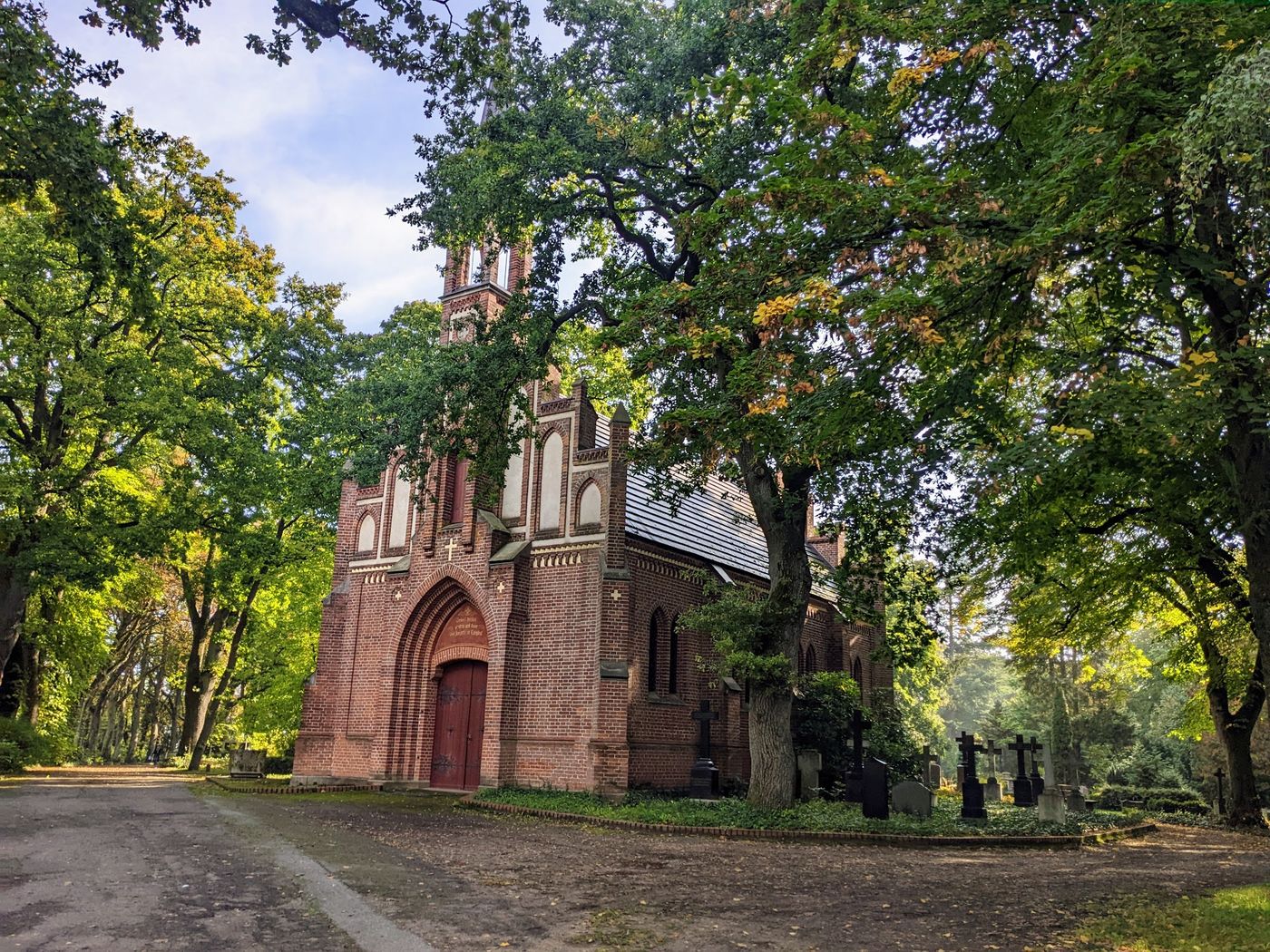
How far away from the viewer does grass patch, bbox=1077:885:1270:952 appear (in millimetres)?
6422

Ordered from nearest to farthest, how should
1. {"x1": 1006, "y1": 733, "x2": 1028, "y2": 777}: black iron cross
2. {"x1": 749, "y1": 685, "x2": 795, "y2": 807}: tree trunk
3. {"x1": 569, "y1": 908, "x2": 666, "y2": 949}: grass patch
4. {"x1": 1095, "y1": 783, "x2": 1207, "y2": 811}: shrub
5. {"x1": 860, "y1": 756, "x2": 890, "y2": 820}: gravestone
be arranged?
{"x1": 569, "y1": 908, "x2": 666, "y2": 949}: grass patch
{"x1": 860, "y1": 756, "x2": 890, "y2": 820}: gravestone
{"x1": 749, "y1": 685, "x2": 795, "y2": 807}: tree trunk
{"x1": 1006, "y1": 733, "x2": 1028, "y2": 777}: black iron cross
{"x1": 1095, "y1": 783, "x2": 1207, "y2": 811}: shrub

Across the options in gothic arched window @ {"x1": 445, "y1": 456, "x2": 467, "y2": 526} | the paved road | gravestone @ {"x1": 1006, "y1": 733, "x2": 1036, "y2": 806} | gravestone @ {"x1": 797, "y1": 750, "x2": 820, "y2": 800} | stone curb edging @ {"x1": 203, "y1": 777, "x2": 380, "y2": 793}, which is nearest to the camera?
the paved road

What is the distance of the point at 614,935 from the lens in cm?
638

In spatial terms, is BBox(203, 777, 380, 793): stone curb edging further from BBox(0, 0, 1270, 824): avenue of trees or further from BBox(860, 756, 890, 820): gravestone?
BBox(860, 756, 890, 820): gravestone

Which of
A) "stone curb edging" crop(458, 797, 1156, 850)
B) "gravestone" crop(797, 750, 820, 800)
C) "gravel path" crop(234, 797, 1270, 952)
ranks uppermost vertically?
"gravestone" crop(797, 750, 820, 800)

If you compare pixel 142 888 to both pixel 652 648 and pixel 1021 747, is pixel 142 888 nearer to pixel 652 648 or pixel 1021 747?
pixel 652 648

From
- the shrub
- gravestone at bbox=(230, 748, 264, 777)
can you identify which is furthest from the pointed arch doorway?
the shrub

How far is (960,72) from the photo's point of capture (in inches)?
396

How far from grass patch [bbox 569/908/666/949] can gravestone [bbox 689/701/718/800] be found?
432 inches

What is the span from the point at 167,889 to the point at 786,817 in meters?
9.66

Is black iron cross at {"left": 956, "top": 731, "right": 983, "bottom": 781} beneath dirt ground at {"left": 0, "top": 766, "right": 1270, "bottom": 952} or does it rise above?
above

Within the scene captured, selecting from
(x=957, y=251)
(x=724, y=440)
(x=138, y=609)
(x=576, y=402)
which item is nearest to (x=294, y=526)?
(x=138, y=609)

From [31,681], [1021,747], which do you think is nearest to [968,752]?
[1021,747]

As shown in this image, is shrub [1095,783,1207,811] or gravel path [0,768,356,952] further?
shrub [1095,783,1207,811]
